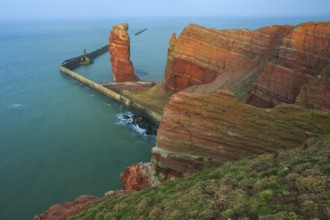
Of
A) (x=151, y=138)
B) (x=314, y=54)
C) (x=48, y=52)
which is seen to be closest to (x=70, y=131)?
(x=151, y=138)

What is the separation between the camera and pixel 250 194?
12.4 metres

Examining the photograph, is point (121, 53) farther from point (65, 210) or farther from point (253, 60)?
point (65, 210)

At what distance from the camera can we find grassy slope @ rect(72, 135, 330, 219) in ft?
34.9

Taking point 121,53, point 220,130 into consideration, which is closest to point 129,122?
point 121,53

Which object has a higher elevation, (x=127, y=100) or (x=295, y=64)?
(x=295, y=64)

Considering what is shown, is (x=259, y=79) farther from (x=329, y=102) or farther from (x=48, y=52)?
(x=48, y=52)

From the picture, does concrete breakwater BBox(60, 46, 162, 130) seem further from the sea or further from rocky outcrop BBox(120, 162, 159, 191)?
rocky outcrop BBox(120, 162, 159, 191)

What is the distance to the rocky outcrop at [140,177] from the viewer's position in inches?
1046

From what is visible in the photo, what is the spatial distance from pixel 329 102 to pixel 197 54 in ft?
81.8

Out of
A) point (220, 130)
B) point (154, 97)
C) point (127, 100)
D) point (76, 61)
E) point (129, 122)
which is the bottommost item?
point (129, 122)

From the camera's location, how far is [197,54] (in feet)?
159

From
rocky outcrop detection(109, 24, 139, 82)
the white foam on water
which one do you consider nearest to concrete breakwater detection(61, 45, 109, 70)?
rocky outcrop detection(109, 24, 139, 82)

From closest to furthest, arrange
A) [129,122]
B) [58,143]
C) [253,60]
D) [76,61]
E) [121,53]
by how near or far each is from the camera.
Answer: [58,143]
[253,60]
[129,122]
[121,53]
[76,61]

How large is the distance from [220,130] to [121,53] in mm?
44249
